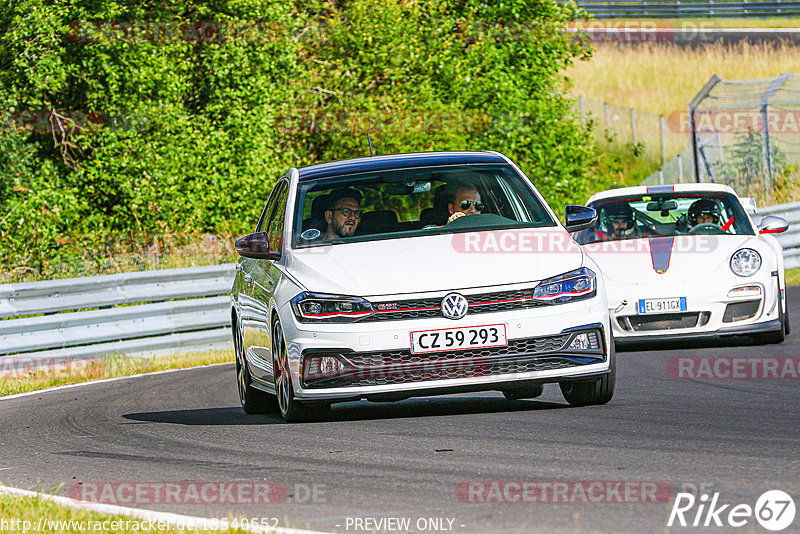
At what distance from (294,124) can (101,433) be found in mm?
17377

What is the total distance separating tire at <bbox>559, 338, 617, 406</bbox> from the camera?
26.2 feet

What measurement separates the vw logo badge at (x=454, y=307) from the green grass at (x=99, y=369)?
6467 mm

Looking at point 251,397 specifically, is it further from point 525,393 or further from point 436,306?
point 436,306

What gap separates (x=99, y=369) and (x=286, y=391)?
22.4 ft

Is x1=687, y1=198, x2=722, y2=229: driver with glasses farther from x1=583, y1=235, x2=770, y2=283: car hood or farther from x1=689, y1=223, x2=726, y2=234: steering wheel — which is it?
x1=583, y1=235, x2=770, y2=283: car hood

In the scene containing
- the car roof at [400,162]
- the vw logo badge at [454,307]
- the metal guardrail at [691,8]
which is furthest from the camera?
the metal guardrail at [691,8]

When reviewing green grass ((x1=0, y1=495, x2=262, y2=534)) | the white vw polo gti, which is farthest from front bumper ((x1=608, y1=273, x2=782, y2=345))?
green grass ((x1=0, y1=495, x2=262, y2=534))

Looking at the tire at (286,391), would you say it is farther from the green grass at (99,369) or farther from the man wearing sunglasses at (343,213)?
the green grass at (99,369)

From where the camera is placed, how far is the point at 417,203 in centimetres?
924

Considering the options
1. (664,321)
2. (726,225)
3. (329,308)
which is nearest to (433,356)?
(329,308)

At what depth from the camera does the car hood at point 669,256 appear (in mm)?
11742

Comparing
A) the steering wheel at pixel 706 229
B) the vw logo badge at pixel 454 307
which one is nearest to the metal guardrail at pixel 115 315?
the steering wheel at pixel 706 229

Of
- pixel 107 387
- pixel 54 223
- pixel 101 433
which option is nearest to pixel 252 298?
pixel 101 433

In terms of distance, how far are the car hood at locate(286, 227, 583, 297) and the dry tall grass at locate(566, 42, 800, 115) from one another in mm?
35310
